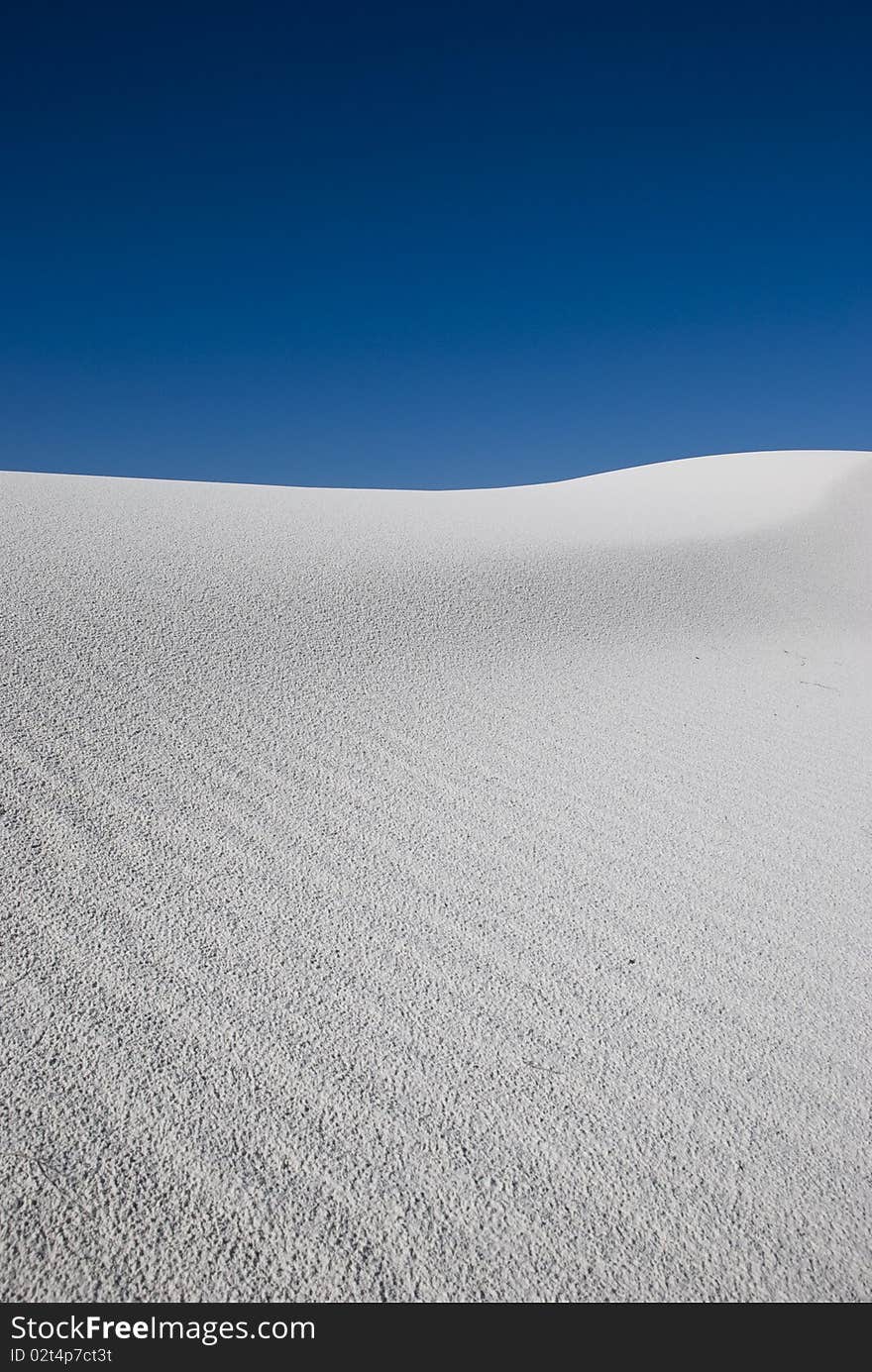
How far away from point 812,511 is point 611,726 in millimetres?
8213

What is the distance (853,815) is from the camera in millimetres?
3719

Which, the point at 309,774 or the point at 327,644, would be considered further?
the point at 327,644

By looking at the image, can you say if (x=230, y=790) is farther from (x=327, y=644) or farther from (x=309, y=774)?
(x=327, y=644)

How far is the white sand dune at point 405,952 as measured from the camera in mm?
1533

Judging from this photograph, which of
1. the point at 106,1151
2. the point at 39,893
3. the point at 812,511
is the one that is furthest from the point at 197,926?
the point at 812,511

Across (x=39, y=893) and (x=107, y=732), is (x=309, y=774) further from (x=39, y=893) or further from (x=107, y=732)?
(x=39, y=893)

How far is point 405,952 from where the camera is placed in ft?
7.93

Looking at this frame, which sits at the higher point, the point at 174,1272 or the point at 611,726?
the point at 611,726

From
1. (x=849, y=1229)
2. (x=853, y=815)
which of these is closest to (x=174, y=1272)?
(x=849, y=1229)

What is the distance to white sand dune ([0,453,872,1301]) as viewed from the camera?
1533 mm

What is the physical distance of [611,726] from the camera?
15.3 feet
